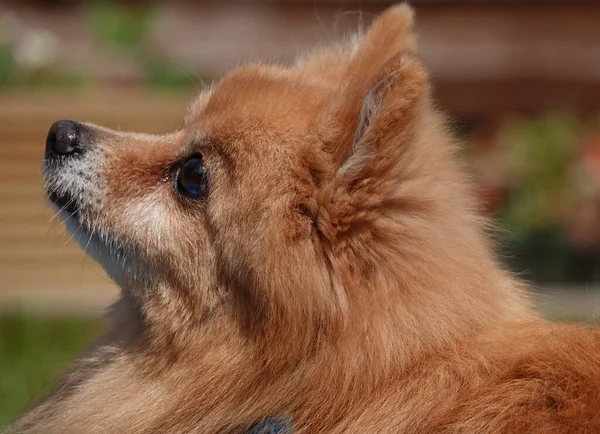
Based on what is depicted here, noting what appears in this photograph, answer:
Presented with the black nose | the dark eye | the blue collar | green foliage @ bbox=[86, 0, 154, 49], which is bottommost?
the blue collar

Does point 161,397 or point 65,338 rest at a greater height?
point 65,338

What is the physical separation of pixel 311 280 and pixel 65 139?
4.25 ft

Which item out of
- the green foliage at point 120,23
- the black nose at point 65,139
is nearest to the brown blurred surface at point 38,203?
the green foliage at point 120,23

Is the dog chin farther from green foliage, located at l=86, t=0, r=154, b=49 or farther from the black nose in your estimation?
green foliage, located at l=86, t=0, r=154, b=49

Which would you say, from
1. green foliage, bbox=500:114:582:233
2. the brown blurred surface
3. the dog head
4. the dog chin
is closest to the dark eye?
the dog head

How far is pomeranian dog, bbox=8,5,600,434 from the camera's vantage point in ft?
9.66

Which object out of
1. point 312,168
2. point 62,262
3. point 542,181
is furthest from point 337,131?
point 542,181

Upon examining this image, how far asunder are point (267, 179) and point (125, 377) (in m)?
1.04

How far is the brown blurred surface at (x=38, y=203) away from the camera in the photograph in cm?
A: 759

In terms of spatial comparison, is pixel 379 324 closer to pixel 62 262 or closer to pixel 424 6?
pixel 62 262

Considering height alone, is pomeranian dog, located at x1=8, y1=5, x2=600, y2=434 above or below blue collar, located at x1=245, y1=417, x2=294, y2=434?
above

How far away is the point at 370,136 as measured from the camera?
2.98 meters

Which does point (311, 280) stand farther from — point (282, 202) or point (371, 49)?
point (371, 49)

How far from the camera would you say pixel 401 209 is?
10.5 feet
